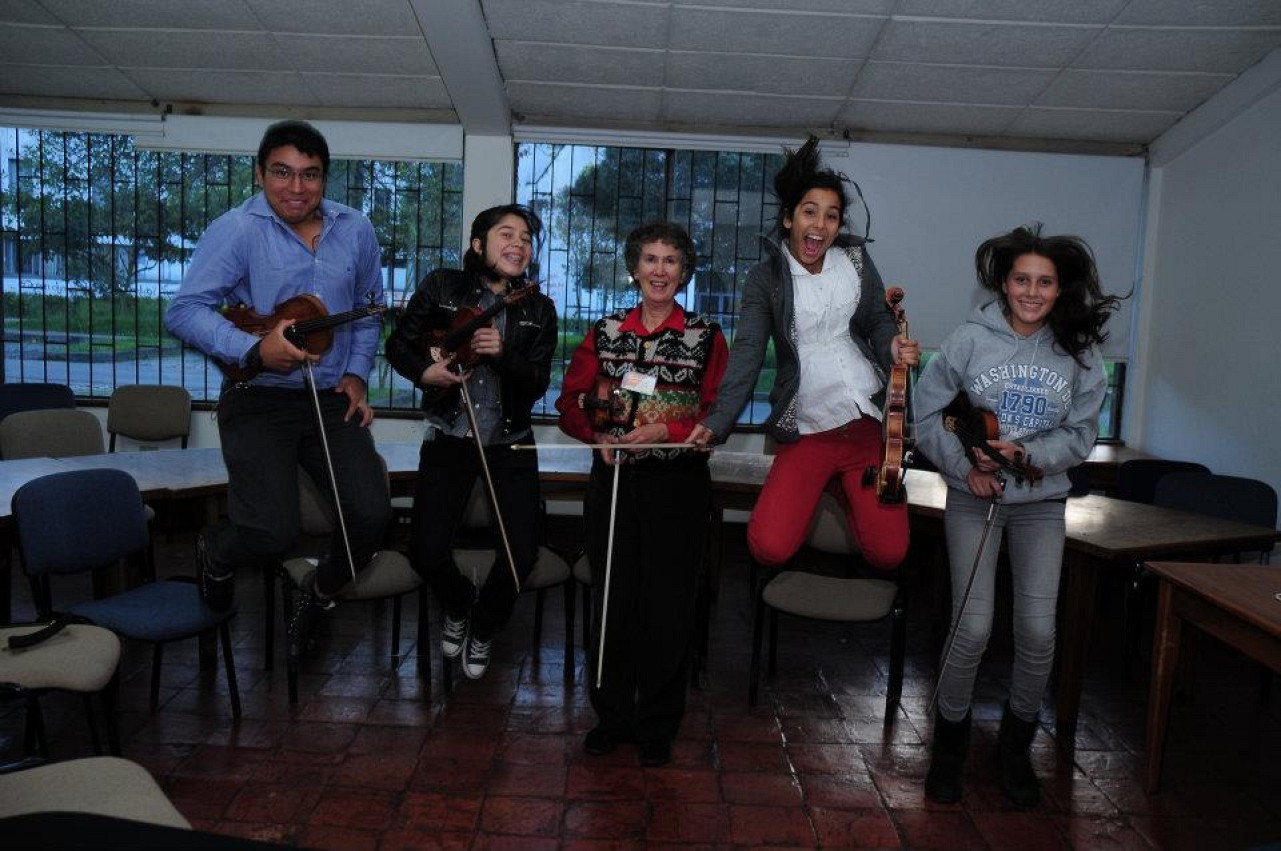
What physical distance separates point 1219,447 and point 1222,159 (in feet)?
5.87

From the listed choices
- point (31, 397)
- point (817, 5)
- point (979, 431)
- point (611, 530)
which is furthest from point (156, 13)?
point (979, 431)

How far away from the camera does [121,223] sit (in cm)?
703

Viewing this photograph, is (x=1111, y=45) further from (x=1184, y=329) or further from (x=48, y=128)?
(x=48, y=128)

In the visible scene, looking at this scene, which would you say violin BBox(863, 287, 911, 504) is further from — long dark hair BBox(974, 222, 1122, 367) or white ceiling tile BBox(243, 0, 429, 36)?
white ceiling tile BBox(243, 0, 429, 36)

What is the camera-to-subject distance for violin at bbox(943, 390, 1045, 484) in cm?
263

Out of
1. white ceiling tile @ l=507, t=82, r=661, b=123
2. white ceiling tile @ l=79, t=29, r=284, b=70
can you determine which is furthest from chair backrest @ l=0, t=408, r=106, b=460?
white ceiling tile @ l=507, t=82, r=661, b=123

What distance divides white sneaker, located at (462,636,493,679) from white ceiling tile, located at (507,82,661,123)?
3.92 metres

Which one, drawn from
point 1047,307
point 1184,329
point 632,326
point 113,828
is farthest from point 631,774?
point 1184,329

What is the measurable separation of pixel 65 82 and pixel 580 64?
3.52 metres

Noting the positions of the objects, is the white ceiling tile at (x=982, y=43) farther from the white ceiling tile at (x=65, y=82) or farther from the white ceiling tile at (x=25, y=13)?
the white ceiling tile at (x=65, y=82)

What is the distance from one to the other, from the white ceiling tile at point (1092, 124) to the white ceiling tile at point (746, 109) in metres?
1.31

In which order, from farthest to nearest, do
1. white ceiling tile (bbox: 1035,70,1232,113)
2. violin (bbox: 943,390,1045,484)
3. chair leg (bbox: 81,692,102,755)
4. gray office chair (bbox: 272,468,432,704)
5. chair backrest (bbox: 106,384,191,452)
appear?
chair backrest (bbox: 106,384,191,452) < white ceiling tile (bbox: 1035,70,1232,113) < gray office chair (bbox: 272,468,432,704) < violin (bbox: 943,390,1045,484) < chair leg (bbox: 81,692,102,755)

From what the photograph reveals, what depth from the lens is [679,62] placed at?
18.8ft

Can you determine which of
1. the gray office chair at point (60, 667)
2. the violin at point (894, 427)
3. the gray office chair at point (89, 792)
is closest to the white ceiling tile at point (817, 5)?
the violin at point (894, 427)
